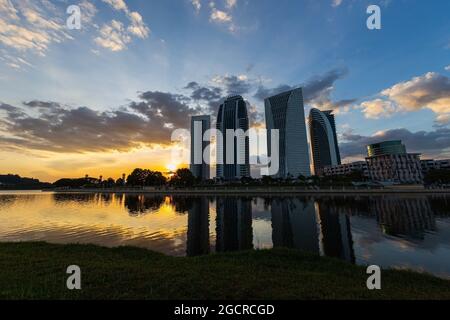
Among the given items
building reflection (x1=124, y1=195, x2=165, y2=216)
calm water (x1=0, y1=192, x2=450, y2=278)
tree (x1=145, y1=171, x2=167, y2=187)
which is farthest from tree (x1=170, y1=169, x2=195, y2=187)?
calm water (x1=0, y1=192, x2=450, y2=278)

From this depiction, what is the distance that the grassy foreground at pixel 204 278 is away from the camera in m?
8.26

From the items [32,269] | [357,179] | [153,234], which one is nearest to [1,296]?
[32,269]

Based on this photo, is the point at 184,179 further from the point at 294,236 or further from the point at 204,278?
the point at 204,278

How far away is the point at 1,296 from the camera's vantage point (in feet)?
25.7

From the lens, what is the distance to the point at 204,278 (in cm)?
984

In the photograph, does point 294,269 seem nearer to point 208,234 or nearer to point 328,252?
point 328,252

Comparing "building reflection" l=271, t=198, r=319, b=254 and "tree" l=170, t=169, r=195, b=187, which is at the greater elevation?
"tree" l=170, t=169, r=195, b=187

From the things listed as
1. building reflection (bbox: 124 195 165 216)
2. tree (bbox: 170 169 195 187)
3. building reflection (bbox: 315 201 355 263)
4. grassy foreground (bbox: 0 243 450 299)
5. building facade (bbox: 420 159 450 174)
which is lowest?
building reflection (bbox: 315 201 355 263)

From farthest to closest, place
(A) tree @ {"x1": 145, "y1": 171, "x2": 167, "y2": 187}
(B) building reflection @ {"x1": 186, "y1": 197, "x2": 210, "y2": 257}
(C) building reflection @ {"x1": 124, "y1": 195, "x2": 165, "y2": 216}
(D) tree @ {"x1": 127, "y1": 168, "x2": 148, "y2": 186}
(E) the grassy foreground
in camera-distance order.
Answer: (D) tree @ {"x1": 127, "y1": 168, "x2": 148, "y2": 186}
(A) tree @ {"x1": 145, "y1": 171, "x2": 167, "y2": 187}
(C) building reflection @ {"x1": 124, "y1": 195, "x2": 165, "y2": 216}
(B) building reflection @ {"x1": 186, "y1": 197, "x2": 210, "y2": 257}
(E) the grassy foreground

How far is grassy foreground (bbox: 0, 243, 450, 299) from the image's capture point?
27.1 feet
